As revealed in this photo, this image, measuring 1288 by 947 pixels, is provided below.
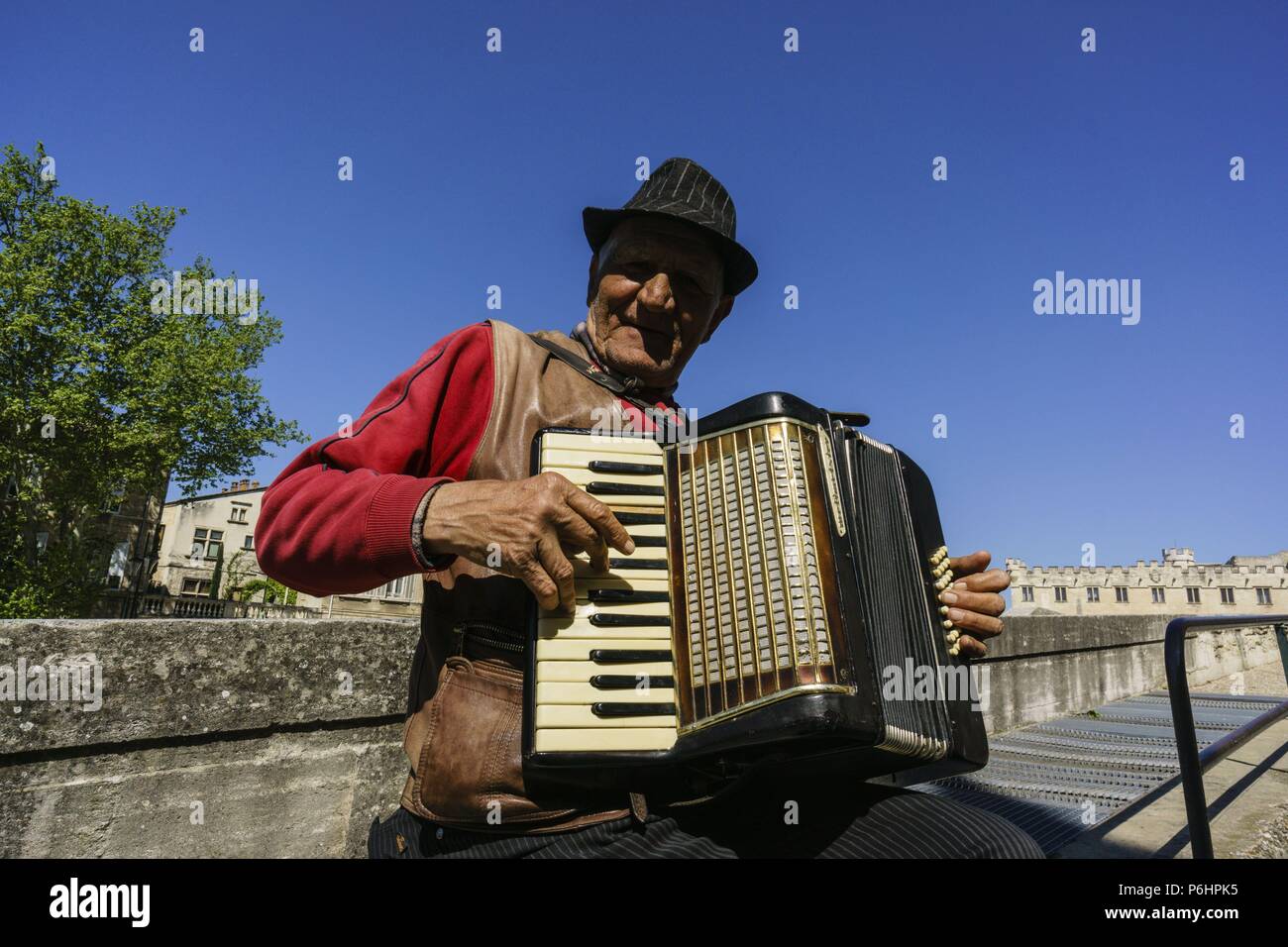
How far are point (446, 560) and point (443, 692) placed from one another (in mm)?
345

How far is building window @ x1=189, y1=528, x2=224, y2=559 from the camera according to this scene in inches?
1827

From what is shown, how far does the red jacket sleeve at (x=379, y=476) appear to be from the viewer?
5.02ft

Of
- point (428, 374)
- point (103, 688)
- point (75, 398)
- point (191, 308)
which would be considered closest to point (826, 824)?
point (428, 374)

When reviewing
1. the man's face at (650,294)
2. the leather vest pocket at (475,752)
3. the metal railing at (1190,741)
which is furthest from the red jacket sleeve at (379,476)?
the metal railing at (1190,741)

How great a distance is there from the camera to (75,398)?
24828 mm

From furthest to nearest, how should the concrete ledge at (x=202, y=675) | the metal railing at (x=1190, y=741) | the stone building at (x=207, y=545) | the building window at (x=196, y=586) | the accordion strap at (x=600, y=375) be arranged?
the building window at (x=196, y=586)
the stone building at (x=207, y=545)
the metal railing at (x=1190, y=741)
the accordion strap at (x=600, y=375)
the concrete ledge at (x=202, y=675)

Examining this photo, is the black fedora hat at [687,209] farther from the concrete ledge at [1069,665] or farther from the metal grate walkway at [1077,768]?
the concrete ledge at [1069,665]

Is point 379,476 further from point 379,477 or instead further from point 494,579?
point 494,579

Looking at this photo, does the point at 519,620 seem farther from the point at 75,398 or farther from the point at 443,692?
the point at 75,398

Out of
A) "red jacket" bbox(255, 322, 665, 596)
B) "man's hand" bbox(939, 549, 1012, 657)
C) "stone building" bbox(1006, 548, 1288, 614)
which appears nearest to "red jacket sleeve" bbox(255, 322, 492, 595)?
"red jacket" bbox(255, 322, 665, 596)

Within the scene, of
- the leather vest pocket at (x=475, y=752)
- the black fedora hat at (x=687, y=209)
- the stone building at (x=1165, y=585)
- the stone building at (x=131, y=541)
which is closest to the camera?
the leather vest pocket at (x=475, y=752)

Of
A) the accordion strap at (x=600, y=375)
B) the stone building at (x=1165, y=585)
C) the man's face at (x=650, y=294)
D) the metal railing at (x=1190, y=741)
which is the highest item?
the man's face at (x=650, y=294)

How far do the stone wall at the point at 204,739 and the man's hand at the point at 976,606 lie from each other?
1.89 m

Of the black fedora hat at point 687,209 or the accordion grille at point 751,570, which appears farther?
the black fedora hat at point 687,209
